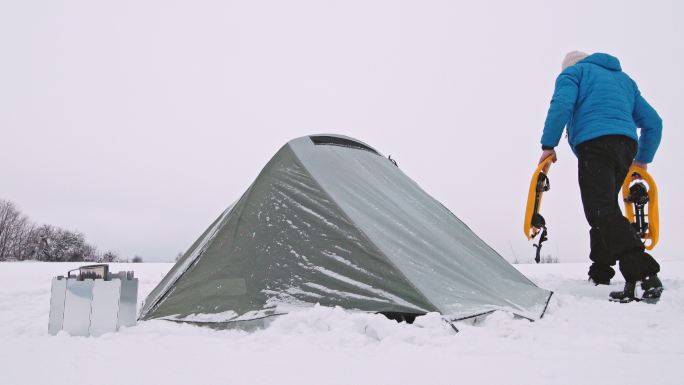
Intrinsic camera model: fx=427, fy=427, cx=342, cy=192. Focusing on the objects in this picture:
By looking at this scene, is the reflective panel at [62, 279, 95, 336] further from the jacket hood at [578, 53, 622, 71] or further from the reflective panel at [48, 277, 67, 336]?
the jacket hood at [578, 53, 622, 71]

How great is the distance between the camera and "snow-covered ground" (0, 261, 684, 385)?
1.31m

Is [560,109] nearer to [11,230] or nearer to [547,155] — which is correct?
[547,155]

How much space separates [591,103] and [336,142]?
6.04 ft

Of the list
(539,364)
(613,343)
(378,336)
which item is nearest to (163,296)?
(378,336)

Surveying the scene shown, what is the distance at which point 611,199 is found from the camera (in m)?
2.82

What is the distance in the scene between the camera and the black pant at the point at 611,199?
2633 mm

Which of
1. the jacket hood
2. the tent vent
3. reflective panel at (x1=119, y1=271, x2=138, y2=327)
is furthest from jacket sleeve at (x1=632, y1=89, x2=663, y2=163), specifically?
reflective panel at (x1=119, y1=271, x2=138, y2=327)

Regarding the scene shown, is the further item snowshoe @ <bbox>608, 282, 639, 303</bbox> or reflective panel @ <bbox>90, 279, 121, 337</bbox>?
snowshoe @ <bbox>608, 282, 639, 303</bbox>

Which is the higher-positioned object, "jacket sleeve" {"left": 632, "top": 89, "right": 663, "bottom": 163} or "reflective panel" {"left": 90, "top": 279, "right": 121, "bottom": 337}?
"jacket sleeve" {"left": 632, "top": 89, "right": 663, "bottom": 163}

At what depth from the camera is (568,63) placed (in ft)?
11.5

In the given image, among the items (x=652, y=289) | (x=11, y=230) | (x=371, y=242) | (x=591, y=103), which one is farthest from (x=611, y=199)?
(x=11, y=230)

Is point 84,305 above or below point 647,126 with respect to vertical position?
below

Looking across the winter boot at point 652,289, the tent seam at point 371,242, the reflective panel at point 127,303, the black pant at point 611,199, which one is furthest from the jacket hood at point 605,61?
the reflective panel at point 127,303

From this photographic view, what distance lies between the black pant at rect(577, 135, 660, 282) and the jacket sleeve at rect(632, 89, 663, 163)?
0.48 m
